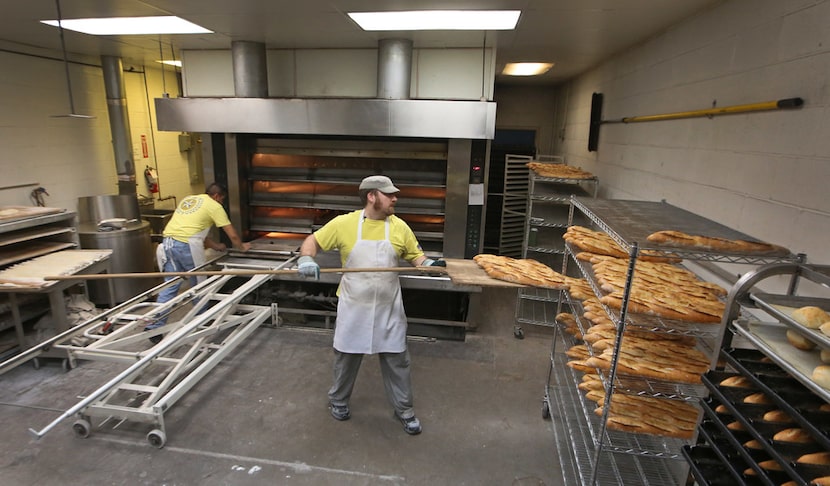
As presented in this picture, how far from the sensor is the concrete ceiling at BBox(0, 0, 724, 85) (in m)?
2.55

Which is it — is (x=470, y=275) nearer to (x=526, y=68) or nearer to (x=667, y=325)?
(x=667, y=325)

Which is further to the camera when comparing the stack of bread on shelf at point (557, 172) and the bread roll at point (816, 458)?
the stack of bread on shelf at point (557, 172)

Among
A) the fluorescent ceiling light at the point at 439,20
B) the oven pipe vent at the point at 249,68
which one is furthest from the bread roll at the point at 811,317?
the oven pipe vent at the point at 249,68

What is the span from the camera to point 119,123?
5.01 meters

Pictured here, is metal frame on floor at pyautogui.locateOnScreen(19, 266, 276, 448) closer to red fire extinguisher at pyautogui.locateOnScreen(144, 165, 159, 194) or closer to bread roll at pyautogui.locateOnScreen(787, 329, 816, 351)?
bread roll at pyautogui.locateOnScreen(787, 329, 816, 351)

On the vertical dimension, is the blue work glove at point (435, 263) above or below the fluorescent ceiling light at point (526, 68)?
below

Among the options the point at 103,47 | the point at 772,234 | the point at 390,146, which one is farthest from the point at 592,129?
the point at 103,47

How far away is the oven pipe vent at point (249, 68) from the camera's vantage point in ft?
11.9

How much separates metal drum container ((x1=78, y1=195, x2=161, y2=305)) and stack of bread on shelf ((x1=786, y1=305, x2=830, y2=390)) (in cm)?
508

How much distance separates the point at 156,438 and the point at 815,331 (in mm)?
3029

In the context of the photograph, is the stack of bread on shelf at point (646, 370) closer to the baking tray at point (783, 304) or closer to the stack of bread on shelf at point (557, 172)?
the baking tray at point (783, 304)

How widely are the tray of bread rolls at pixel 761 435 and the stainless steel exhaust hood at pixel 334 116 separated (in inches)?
94.5

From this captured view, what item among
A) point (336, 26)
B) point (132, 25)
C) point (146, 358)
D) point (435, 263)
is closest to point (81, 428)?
point (146, 358)

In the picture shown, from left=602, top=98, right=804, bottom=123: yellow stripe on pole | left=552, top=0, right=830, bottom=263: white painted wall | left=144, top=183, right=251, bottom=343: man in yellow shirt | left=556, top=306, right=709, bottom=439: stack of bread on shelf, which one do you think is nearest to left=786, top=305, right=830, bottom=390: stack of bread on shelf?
left=552, top=0, right=830, bottom=263: white painted wall
